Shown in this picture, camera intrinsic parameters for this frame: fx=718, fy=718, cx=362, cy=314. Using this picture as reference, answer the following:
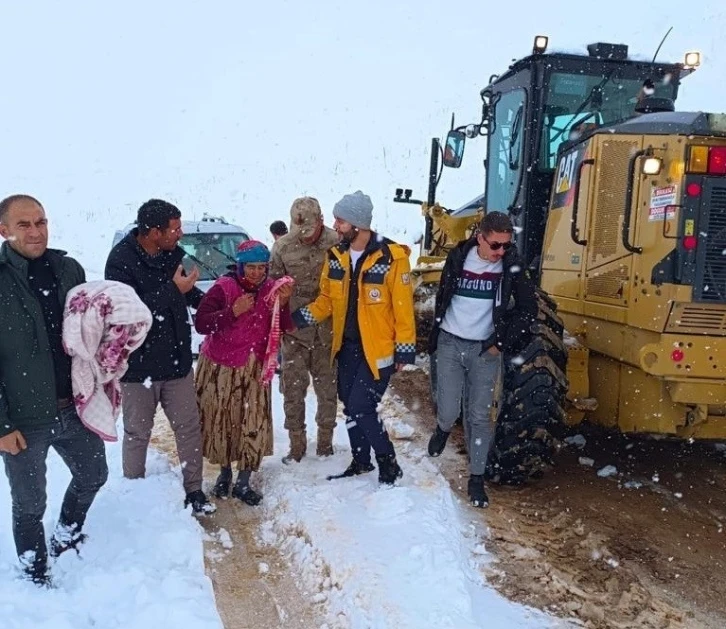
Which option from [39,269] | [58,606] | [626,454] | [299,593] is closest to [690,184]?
[626,454]

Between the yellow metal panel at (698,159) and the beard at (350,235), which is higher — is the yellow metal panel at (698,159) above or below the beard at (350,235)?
above

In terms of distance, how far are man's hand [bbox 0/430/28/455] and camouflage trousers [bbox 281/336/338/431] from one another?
2136 mm

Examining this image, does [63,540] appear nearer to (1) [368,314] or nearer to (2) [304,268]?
(1) [368,314]

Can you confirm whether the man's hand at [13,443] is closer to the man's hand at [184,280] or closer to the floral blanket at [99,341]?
the floral blanket at [99,341]

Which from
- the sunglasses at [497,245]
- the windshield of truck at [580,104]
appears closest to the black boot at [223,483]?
the sunglasses at [497,245]

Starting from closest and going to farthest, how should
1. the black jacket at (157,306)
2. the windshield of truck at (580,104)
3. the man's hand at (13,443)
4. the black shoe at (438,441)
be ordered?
1. the man's hand at (13,443)
2. the black jacket at (157,306)
3. the black shoe at (438,441)
4. the windshield of truck at (580,104)

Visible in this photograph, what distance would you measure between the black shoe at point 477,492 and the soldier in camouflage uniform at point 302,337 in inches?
44.3

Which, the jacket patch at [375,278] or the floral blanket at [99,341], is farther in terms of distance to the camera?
the jacket patch at [375,278]

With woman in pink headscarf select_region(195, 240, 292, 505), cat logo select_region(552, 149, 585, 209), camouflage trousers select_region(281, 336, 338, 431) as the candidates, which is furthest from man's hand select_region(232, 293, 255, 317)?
cat logo select_region(552, 149, 585, 209)

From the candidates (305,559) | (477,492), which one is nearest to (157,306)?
(305,559)

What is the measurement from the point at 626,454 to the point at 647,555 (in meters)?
1.62

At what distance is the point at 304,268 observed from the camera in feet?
15.7

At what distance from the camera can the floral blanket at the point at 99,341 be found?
3.03 m

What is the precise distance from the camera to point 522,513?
14.1 ft
